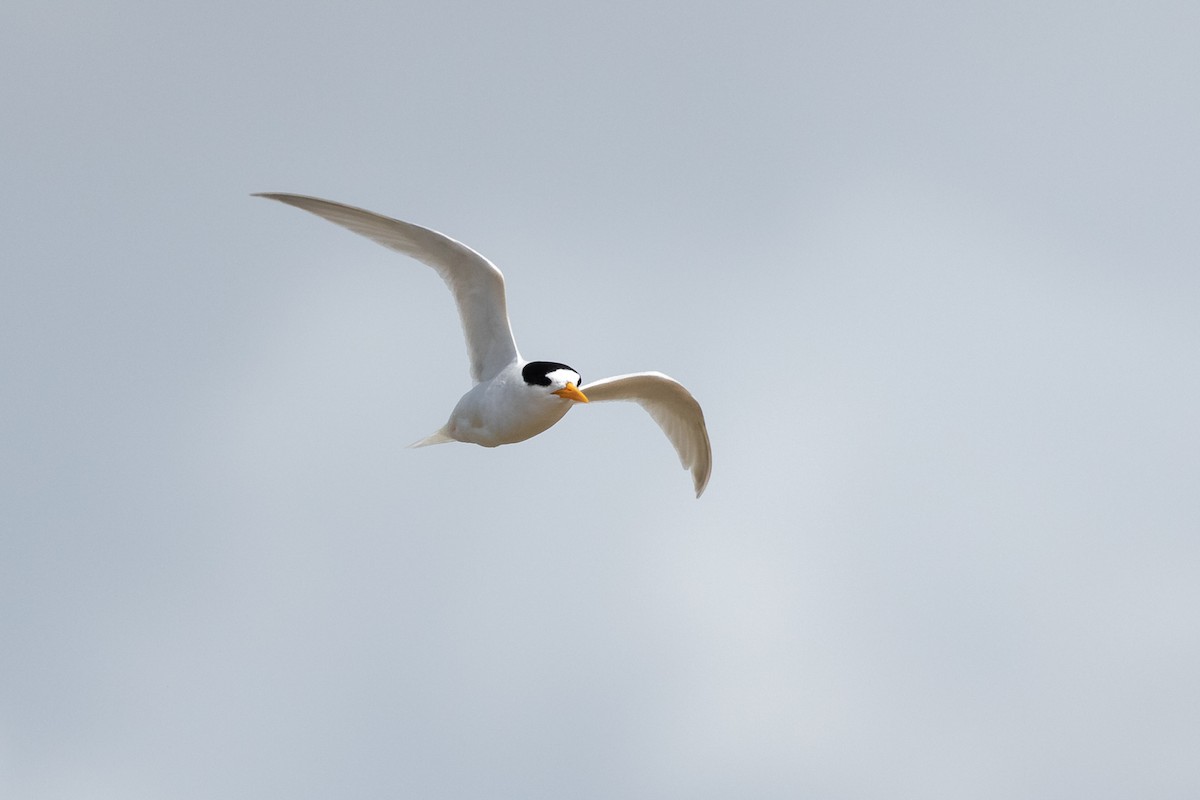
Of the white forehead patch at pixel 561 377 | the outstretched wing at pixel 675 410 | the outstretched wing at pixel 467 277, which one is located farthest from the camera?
the outstretched wing at pixel 675 410

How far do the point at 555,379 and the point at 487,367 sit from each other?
1883mm

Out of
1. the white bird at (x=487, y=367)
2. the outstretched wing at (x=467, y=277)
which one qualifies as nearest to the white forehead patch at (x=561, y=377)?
the white bird at (x=487, y=367)

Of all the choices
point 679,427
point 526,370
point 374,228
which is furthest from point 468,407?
point 679,427

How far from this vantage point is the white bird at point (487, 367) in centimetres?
1684

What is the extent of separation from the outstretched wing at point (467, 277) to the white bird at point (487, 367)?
1cm

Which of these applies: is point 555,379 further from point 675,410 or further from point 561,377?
point 675,410

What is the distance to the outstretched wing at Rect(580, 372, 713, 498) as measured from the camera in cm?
1948

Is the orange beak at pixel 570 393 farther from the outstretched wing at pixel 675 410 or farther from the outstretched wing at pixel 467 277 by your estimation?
the outstretched wing at pixel 675 410

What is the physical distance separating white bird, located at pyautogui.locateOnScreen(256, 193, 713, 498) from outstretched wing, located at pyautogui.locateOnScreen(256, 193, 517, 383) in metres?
0.01

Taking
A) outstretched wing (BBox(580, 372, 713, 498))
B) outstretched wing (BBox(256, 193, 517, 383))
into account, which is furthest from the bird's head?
outstretched wing (BBox(580, 372, 713, 498))

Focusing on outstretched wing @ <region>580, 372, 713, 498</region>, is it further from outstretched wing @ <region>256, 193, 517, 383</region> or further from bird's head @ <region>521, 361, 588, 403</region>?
bird's head @ <region>521, 361, 588, 403</region>

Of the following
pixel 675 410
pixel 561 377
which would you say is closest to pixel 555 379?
pixel 561 377

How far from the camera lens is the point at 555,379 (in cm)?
1670

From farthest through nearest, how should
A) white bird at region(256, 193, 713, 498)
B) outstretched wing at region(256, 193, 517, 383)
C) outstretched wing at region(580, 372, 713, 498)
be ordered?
1. outstretched wing at region(580, 372, 713, 498)
2. outstretched wing at region(256, 193, 517, 383)
3. white bird at region(256, 193, 713, 498)
